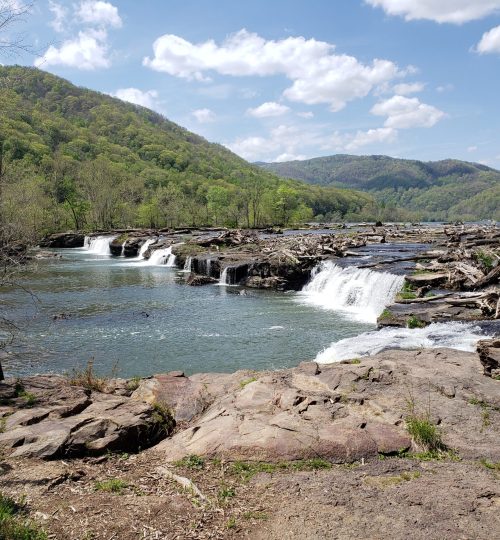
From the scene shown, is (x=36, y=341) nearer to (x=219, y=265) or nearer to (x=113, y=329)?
(x=113, y=329)

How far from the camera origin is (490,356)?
1066 cm

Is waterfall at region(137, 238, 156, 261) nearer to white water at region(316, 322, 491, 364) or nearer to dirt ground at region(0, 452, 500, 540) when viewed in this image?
white water at region(316, 322, 491, 364)

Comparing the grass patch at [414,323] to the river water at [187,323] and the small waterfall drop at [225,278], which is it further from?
the small waterfall drop at [225,278]

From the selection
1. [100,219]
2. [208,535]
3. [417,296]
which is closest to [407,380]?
[208,535]

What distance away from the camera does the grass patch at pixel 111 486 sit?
6.18 meters

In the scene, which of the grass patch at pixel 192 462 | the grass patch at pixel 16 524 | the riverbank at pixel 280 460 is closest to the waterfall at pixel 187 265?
the riverbank at pixel 280 460

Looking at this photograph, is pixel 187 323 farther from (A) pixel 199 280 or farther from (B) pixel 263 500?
(B) pixel 263 500

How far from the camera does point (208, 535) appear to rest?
5160mm

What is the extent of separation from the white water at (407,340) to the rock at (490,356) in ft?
10.2

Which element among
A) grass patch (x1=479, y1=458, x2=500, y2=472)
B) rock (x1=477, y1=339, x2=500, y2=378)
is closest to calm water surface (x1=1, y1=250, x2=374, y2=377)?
rock (x1=477, y1=339, x2=500, y2=378)

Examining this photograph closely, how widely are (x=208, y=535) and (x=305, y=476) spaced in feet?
5.90

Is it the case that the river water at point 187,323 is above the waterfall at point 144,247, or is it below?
below

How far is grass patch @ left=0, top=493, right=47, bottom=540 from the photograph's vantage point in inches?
182

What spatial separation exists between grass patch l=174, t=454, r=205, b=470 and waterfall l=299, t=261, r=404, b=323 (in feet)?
53.3
